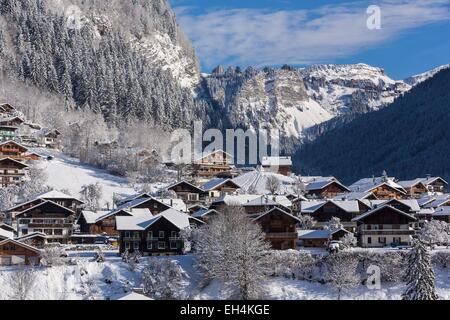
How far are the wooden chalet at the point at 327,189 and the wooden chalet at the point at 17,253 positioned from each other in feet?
151

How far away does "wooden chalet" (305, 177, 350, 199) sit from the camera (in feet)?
299

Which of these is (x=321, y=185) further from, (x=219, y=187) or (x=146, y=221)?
(x=146, y=221)

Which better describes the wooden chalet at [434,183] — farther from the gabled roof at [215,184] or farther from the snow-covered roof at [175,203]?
the snow-covered roof at [175,203]

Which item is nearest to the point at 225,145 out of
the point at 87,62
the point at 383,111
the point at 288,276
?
the point at 87,62

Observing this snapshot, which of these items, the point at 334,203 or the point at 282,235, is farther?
the point at 334,203

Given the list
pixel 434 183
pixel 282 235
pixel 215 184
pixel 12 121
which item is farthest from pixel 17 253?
pixel 434 183

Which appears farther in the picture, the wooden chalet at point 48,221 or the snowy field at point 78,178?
the snowy field at point 78,178

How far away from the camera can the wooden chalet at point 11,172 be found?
286 feet

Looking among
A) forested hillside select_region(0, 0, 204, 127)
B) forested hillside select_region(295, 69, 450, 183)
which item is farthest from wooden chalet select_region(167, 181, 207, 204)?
forested hillside select_region(295, 69, 450, 183)

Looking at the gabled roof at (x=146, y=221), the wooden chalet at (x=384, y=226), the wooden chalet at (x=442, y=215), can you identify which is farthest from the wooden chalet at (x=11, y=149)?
the wooden chalet at (x=442, y=215)

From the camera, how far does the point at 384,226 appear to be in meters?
61.5

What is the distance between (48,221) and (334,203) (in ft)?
90.3
